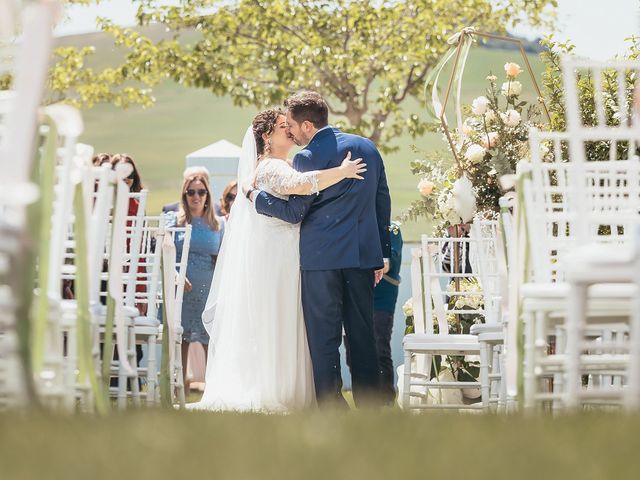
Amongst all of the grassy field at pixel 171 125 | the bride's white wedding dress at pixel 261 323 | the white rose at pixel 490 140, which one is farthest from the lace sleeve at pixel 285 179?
the grassy field at pixel 171 125

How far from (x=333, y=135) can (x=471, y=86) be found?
28001 millimetres

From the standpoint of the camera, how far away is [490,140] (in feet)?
24.3

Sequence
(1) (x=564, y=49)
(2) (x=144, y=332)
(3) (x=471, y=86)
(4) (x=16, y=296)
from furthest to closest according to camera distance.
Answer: (3) (x=471, y=86)
(1) (x=564, y=49)
(2) (x=144, y=332)
(4) (x=16, y=296)

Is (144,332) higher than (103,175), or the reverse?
(103,175)

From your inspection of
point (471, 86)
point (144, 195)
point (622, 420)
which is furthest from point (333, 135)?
point (471, 86)

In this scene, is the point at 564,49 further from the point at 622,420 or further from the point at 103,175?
the point at 622,420

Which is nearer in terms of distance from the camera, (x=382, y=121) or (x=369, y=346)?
(x=369, y=346)

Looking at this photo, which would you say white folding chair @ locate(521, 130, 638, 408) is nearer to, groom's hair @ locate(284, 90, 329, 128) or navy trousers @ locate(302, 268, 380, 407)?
navy trousers @ locate(302, 268, 380, 407)

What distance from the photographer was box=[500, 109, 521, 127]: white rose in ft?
24.2

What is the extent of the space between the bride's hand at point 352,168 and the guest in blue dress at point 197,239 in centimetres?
270

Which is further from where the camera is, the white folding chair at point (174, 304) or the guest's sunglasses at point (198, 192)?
the guest's sunglasses at point (198, 192)

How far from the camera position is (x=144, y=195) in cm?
672

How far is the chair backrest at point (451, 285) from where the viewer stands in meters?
6.95

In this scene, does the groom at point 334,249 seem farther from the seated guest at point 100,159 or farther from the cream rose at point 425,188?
the seated guest at point 100,159
